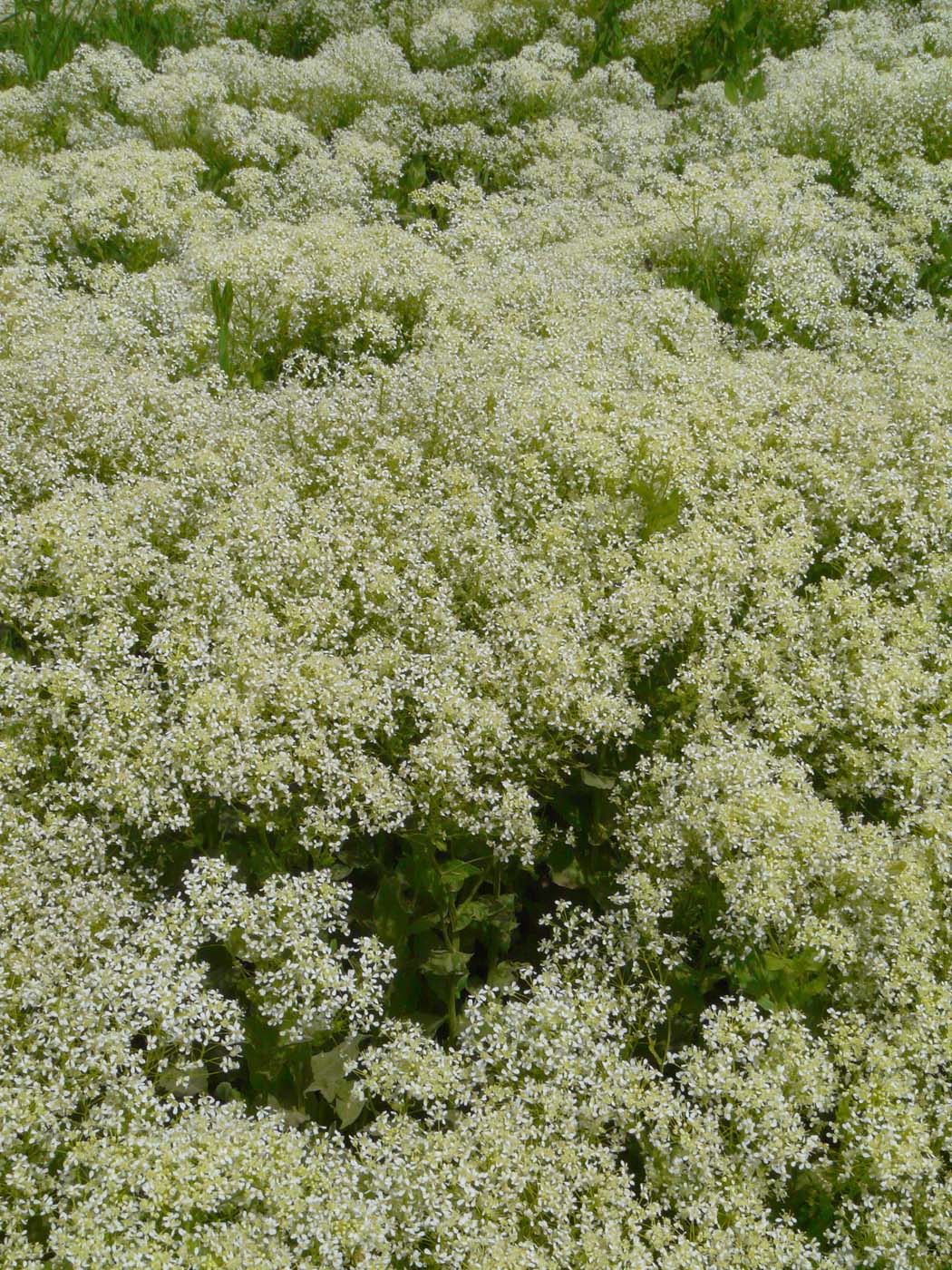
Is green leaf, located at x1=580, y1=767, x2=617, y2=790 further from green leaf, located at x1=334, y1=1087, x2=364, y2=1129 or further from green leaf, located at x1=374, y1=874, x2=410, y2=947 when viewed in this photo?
green leaf, located at x1=334, y1=1087, x2=364, y2=1129

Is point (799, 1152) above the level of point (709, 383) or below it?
below

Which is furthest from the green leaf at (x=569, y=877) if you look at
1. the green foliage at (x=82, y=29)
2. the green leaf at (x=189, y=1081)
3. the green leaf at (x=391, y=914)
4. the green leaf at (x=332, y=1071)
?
the green foliage at (x=82, y=29)

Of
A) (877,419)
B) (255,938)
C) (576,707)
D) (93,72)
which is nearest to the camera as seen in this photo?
(255,938)

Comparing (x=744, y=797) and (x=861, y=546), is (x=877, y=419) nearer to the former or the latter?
(x=861, y=546)

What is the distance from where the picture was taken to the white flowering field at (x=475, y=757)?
3.81 m

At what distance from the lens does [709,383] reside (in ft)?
23.1

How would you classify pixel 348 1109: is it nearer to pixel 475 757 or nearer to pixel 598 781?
pixel 475 757

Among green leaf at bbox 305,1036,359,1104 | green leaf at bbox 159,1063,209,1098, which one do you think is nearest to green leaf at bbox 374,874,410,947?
green leaf at bbox 305,1036,359,1104

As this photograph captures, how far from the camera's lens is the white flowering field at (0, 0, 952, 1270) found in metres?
3.81

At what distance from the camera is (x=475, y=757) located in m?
4.89

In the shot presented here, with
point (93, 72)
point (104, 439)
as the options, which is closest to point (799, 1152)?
point (104, 439)

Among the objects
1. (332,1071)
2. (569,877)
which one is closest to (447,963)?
(332,1071)

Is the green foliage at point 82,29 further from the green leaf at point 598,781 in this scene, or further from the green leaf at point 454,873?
the green leaf at point 454,873

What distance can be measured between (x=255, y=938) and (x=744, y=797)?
214 cm
